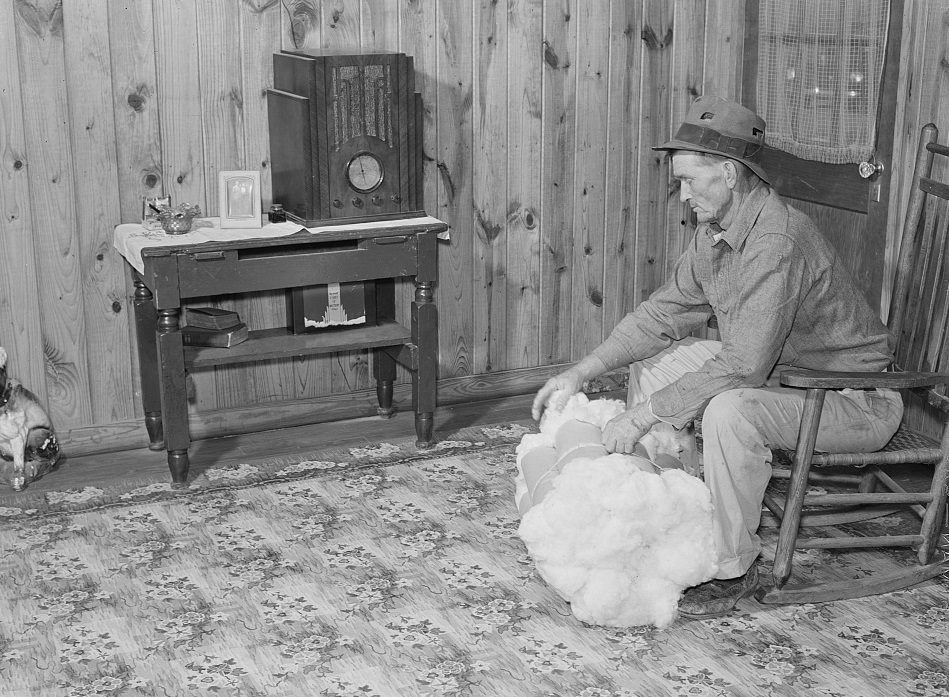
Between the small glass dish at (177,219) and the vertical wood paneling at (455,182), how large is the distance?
94 centimetres

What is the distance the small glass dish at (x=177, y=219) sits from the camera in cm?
335

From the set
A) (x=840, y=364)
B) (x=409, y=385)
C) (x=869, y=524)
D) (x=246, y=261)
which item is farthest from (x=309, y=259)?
(x=869, y=524)

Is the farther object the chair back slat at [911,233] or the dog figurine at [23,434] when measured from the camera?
the dog figurine at [23,434]

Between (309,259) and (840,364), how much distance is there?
5.00 feet

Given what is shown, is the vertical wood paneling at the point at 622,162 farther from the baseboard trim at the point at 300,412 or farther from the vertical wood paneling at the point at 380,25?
the vertical wood paneling at the point at 380,25

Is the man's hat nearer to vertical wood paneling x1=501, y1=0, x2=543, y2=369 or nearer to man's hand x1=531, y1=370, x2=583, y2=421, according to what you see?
man's hand x1=531, y1=370, x2=583, y2=421

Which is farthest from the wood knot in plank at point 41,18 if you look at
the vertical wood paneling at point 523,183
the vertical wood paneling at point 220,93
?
the vertical wood paneling at point 523,183

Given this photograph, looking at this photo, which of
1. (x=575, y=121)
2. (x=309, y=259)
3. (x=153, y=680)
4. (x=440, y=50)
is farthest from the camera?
(x=575, y=121)

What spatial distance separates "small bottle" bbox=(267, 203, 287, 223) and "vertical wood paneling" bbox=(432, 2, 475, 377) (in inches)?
24.8

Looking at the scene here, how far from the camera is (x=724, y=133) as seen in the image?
2.70 meters

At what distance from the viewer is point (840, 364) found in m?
2.87

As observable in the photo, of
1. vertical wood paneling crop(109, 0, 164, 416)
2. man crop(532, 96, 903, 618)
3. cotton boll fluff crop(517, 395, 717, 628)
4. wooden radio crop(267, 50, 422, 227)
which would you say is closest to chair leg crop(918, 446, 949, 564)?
man crop(532, 96, 903, 618)

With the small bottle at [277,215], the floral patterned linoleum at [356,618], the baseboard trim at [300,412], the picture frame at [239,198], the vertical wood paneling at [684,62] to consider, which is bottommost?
the floral patterned linoleum at [356,618]

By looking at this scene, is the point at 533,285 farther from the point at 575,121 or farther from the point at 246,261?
the point at 246,261
